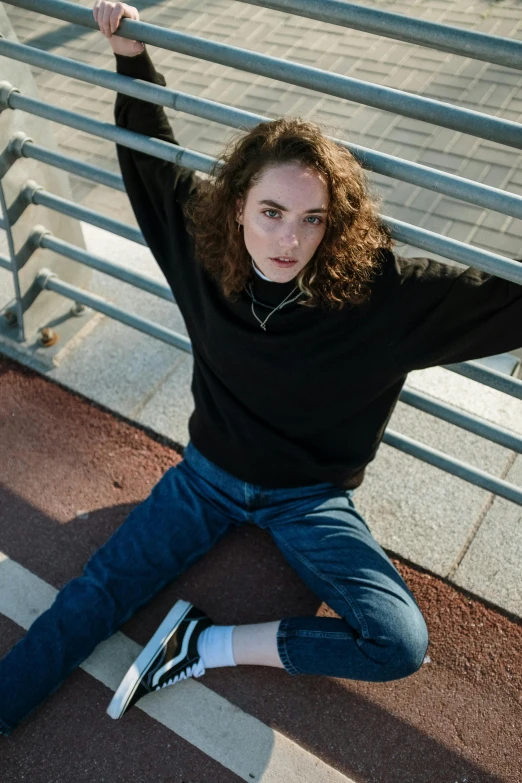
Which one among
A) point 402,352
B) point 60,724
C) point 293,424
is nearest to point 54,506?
point 60,724

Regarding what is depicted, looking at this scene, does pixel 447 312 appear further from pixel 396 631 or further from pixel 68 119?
pixel 68 119

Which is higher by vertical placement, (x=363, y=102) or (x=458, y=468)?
(x=363, y=102)

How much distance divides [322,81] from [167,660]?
187 centimetres

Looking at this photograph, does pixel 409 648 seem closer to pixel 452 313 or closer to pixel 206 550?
pixel 206 550

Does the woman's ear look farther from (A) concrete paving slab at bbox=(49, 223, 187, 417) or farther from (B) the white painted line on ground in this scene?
(B) the white painted line on ground

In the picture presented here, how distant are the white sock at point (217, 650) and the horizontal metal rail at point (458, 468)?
0.92m

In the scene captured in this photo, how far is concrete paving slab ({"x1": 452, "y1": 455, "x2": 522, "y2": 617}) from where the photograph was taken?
293 cm

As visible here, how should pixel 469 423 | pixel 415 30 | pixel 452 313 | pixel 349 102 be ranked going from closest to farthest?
pixel 415 30 < pixel 452 313 < pixel 469 423 < pixel 349 102

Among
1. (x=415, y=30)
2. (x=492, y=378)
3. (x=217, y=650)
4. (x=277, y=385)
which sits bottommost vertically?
(x=217, y=650)

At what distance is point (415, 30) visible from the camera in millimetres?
1932

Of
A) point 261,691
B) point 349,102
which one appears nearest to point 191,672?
point 261,691

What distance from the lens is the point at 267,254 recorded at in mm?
2318

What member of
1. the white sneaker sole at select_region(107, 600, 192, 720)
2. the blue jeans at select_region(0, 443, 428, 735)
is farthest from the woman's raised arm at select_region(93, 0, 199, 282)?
the white sneaker sole at select_region(107, 600, 192, 720)

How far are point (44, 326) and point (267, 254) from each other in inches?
73.2
